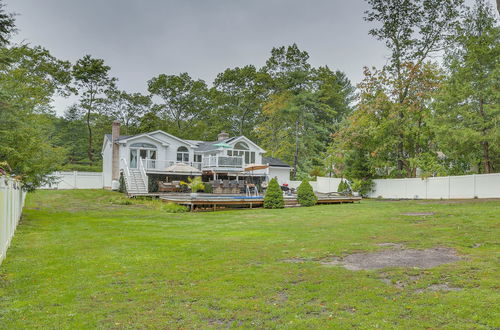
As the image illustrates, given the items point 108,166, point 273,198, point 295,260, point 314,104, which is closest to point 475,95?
point 273,198

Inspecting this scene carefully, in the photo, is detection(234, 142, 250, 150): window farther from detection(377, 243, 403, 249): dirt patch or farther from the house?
detection(377, 243, 403, 249): dirt patch

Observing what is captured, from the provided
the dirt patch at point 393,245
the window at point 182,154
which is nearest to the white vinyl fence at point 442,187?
the dirt patch at point 393,245

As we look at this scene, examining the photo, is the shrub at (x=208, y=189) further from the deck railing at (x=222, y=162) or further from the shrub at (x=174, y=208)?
the shrub at (x=174, y=208)

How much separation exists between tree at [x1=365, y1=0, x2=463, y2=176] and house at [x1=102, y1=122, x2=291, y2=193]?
11.3 metres

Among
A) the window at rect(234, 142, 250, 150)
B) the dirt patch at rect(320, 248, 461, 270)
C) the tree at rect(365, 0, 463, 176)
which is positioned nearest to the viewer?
the dirt patch at rect(320, 248, 461, 270)

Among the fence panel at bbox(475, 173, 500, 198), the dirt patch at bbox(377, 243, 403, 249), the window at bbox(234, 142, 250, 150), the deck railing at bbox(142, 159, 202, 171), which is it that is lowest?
the dirt patch at bbox(377, 243, 403, 249)

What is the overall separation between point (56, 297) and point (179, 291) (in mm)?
1566

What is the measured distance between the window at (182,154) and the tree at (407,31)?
17.3 meters

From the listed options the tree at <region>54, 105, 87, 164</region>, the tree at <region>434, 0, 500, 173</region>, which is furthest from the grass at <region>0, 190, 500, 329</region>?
the tree at <region>54, 105, 87, 164</region>

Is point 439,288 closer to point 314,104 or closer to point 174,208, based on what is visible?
point 174,208

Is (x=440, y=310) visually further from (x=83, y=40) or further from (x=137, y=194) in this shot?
(x=83, y=40)

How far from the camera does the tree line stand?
55.4ft

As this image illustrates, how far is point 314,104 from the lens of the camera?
37531 millimetres

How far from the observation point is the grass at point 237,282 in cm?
389
